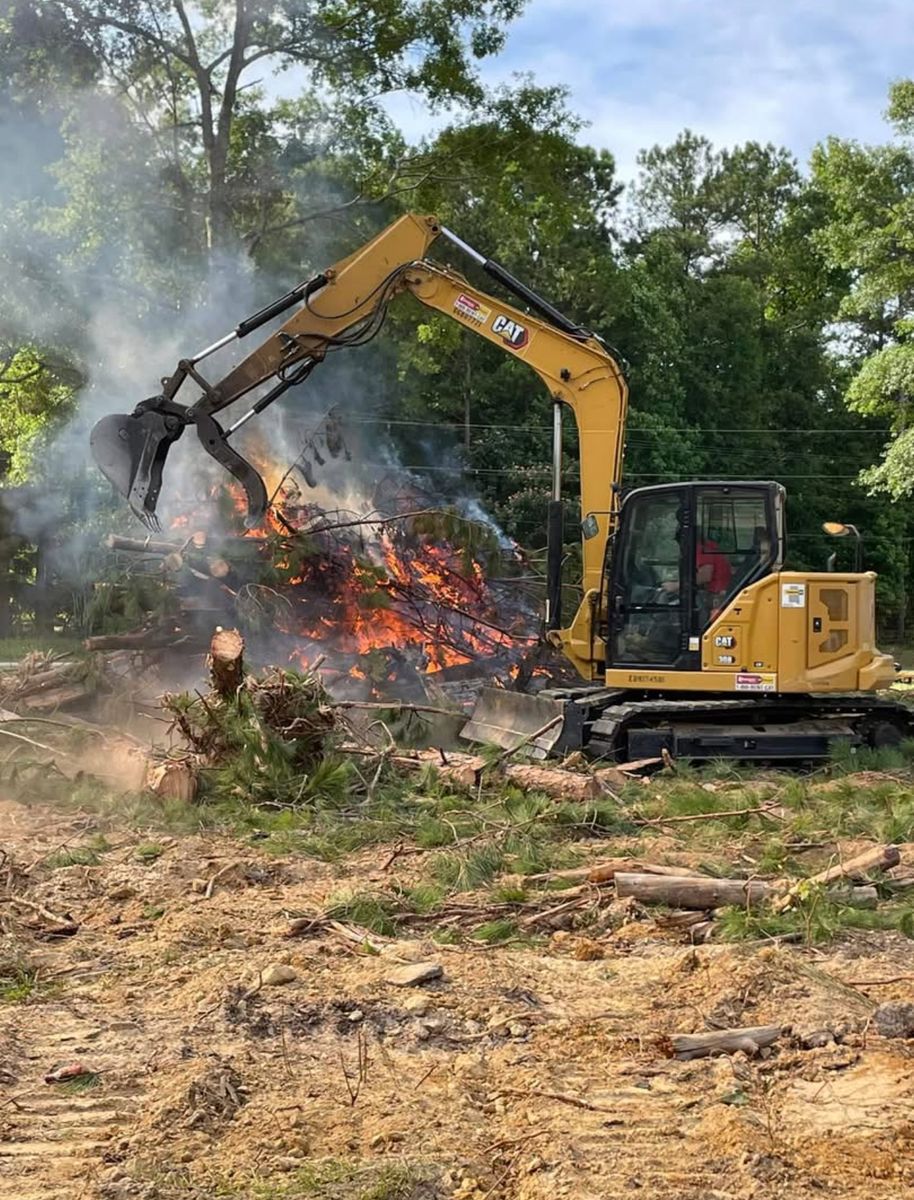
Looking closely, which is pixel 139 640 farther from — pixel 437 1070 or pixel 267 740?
pixel 437 1070

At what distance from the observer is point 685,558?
10820 millimetres

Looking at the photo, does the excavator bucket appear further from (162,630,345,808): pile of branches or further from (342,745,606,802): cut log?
(342,745,606,802): cut log

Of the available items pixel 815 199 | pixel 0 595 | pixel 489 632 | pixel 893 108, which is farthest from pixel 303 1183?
pixel 815 199

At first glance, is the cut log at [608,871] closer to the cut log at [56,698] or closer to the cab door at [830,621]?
the cab door at [830,621]

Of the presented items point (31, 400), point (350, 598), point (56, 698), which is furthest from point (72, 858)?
point (31, 400)

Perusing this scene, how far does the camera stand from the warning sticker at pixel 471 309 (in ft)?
38.5

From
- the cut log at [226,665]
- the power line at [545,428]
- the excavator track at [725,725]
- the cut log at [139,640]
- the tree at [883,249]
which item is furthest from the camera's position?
the power line at [545,428]

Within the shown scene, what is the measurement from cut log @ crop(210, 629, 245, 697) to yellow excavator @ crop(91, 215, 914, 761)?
82.0 inches

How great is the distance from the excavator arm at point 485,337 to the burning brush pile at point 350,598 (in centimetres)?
226

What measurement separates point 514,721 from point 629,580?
165 cm

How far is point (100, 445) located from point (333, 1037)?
24.4 feet

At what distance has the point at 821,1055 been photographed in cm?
441

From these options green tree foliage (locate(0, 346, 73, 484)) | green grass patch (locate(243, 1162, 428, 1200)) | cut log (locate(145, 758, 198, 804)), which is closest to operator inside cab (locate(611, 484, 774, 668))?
cut log (locate(145, 758, 198, 804))

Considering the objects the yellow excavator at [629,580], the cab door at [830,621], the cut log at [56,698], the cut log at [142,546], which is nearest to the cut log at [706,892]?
the yellow excavator at [629,580]
